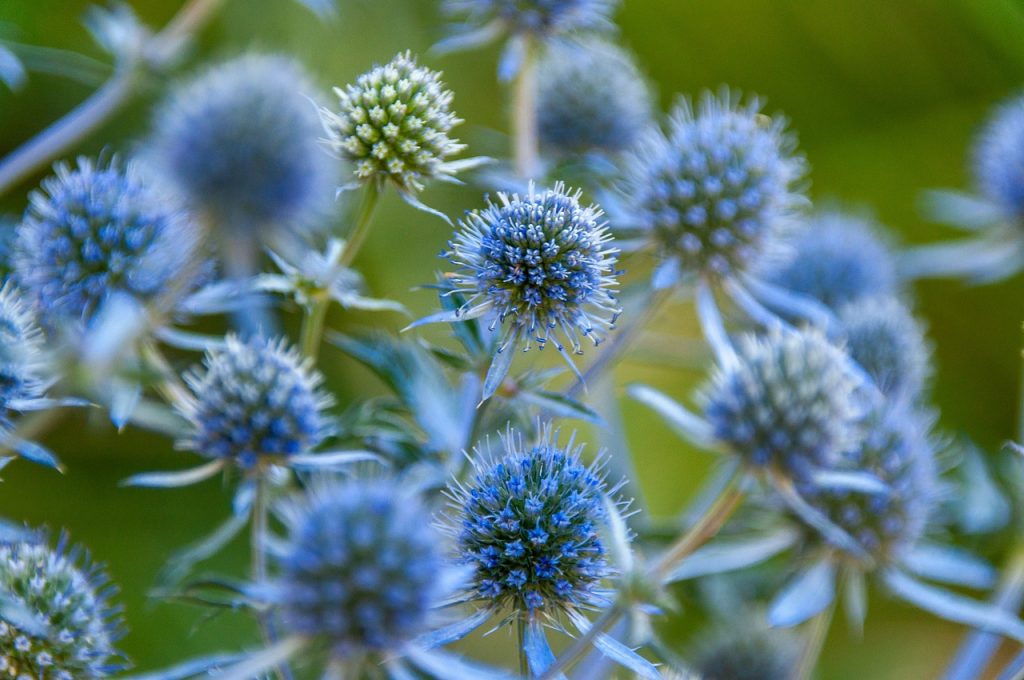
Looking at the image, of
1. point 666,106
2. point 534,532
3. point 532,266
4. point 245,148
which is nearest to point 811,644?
point 534,532

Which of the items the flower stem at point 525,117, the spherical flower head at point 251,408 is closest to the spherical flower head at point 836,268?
the flower stem at point 525,117

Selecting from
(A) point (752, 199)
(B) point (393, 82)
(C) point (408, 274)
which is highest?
(C) point (408, 274)

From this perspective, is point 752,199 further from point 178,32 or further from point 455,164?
point 178,32

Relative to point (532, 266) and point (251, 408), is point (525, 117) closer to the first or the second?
point (532, 266)

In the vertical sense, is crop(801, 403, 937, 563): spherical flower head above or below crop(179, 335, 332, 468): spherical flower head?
above

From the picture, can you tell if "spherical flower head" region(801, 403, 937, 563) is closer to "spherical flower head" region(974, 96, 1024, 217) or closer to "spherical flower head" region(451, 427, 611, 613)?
"spherical flower head" region(451, 427, 611, 613)

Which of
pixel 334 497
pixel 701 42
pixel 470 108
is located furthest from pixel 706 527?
pixel 701 42

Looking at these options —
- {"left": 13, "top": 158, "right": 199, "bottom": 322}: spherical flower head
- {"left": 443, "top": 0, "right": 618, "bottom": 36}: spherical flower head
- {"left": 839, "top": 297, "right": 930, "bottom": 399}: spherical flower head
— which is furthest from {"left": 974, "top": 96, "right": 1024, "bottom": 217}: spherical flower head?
{"left": 13, "top": 158, "right": 199, "bottom": 322}: spherical flower head
